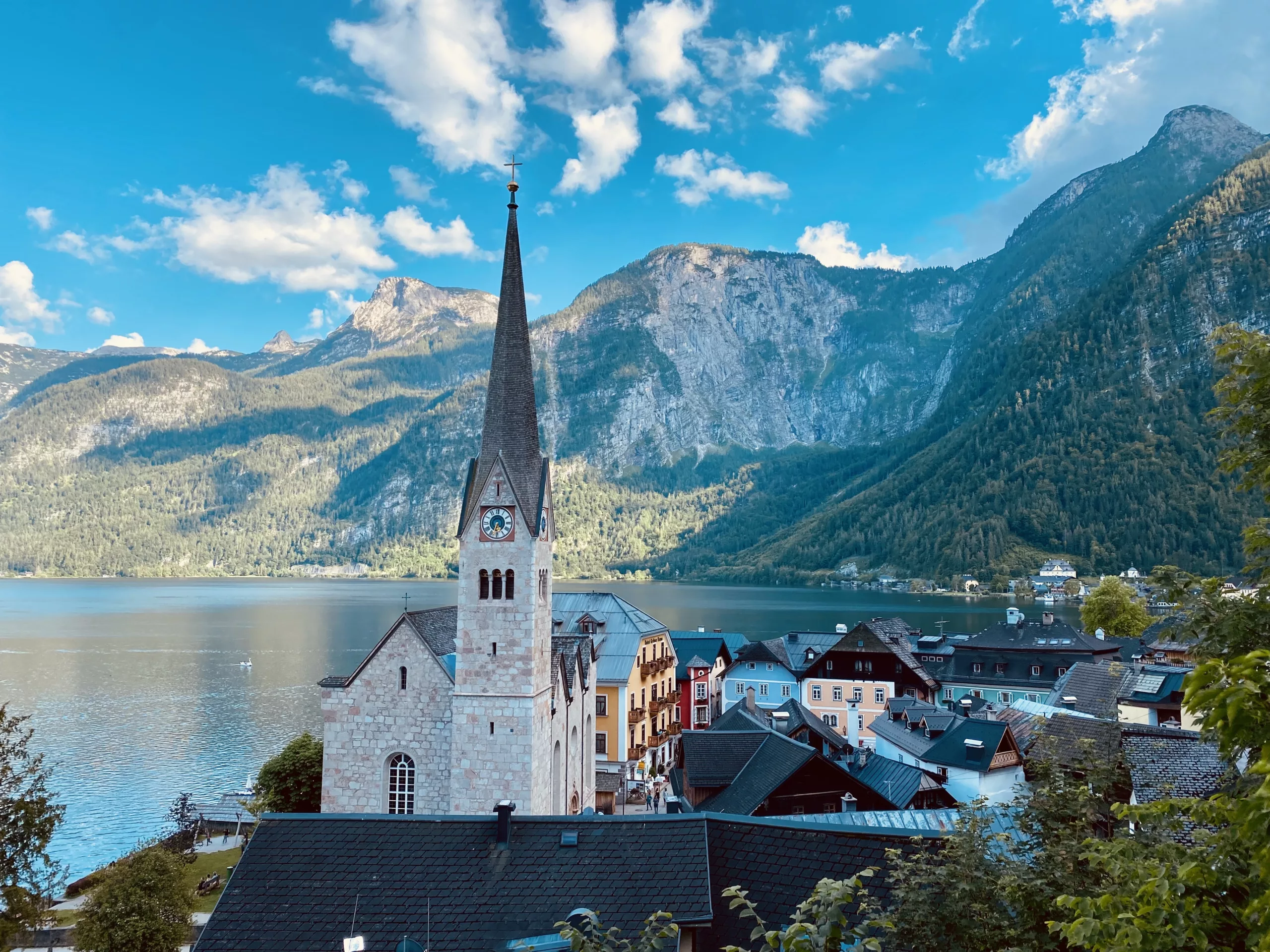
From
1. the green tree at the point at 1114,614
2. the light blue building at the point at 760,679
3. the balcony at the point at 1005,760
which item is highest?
the green tree at the point at 1114,614

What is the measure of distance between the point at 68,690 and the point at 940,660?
99373 mm

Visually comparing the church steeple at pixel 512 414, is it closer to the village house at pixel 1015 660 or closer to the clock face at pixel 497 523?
the clock face at pixel 497 523

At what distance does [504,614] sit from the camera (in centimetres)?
2938

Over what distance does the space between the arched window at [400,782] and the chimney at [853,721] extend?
4228 cm

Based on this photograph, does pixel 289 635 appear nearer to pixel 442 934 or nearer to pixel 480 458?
pixel 480 458

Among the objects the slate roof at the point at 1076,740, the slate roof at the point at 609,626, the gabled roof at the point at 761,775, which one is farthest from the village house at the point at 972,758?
the slate roof at the point at 609,626

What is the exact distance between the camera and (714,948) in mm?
17141

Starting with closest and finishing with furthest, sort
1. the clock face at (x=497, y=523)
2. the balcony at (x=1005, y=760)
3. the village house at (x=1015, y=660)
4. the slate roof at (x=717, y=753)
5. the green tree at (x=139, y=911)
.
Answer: the green tree at (x=139, y=911), the clock face at (x=497, y=523), the balcony at (x=1005, y=760), the slate roof at (x=717, y=753), the village house at (x=1015, y=660)

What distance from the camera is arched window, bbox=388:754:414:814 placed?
99.3 feet

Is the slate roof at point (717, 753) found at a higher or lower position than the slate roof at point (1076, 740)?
lower

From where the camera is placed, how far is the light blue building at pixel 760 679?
68125 mm

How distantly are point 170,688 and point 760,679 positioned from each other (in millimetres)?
73899

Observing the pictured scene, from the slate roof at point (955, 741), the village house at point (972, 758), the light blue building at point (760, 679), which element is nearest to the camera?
the village house at point (972, 758)

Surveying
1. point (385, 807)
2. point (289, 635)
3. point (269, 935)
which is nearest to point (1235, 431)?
point (269, 935)
